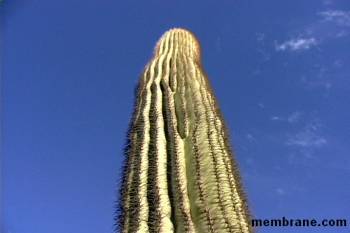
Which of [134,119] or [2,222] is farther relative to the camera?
[2,222]

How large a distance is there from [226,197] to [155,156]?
0.24 metres

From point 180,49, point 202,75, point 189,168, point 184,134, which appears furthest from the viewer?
point 180,49

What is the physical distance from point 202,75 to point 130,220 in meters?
0.93

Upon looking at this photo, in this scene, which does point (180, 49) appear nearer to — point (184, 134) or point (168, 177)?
Answer: point (184, 134)

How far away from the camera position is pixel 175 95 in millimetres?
1927

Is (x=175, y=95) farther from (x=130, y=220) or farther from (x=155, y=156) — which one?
(x=130, y=220)

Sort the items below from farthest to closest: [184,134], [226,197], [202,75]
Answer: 1. [202,75]
2. [184,134]
3. [226,197]

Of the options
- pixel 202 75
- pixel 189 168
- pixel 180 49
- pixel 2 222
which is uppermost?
pixel 180 49

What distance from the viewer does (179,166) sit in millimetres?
1466

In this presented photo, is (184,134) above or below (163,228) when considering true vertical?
above

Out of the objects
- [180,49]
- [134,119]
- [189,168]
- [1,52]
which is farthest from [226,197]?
[1,52]

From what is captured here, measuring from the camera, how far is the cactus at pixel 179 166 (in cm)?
131

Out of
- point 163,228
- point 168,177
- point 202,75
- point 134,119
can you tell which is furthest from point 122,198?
point 202,75

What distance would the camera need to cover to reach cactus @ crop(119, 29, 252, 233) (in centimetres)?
131
